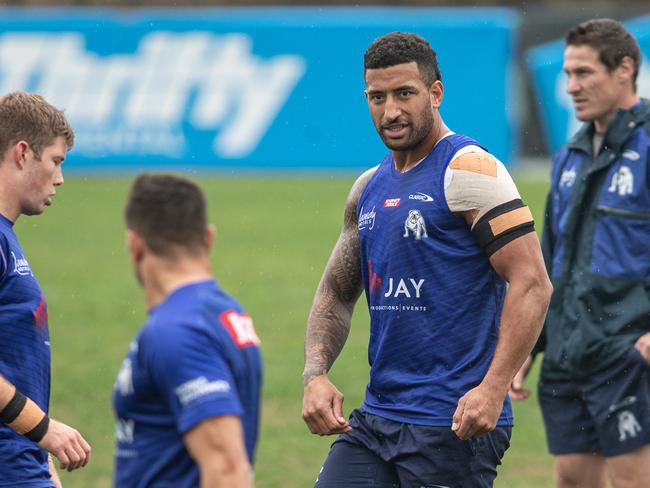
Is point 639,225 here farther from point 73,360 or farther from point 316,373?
point 73,360

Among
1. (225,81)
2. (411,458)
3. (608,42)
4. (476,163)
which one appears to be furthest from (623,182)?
(225,81)

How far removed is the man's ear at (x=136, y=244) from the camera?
3627 mm

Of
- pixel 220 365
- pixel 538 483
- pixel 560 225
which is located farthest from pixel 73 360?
pixel 220 365

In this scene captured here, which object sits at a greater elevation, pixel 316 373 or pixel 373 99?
pixel 373 99

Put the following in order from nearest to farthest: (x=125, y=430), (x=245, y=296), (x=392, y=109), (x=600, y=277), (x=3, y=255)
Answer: (x=125, y=430) → (x=3, y=255) → (x=392, y=109) → (x=600, y=277) → (x=245, y=296)

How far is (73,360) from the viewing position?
12086 mm

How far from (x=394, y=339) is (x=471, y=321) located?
331 millimetres

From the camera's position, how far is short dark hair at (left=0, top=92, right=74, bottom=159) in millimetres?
4801

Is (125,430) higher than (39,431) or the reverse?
higher

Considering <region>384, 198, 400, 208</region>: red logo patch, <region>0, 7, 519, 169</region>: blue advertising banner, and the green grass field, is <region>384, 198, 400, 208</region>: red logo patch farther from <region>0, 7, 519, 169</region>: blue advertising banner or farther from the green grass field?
<region>0, 7, 519, 169</region>: blue advertising banner

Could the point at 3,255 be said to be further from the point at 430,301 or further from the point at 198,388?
the point at 430,301

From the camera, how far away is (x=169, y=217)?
360cm

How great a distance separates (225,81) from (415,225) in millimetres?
23232

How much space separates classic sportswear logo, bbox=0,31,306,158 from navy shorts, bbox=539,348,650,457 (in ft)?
71.5
